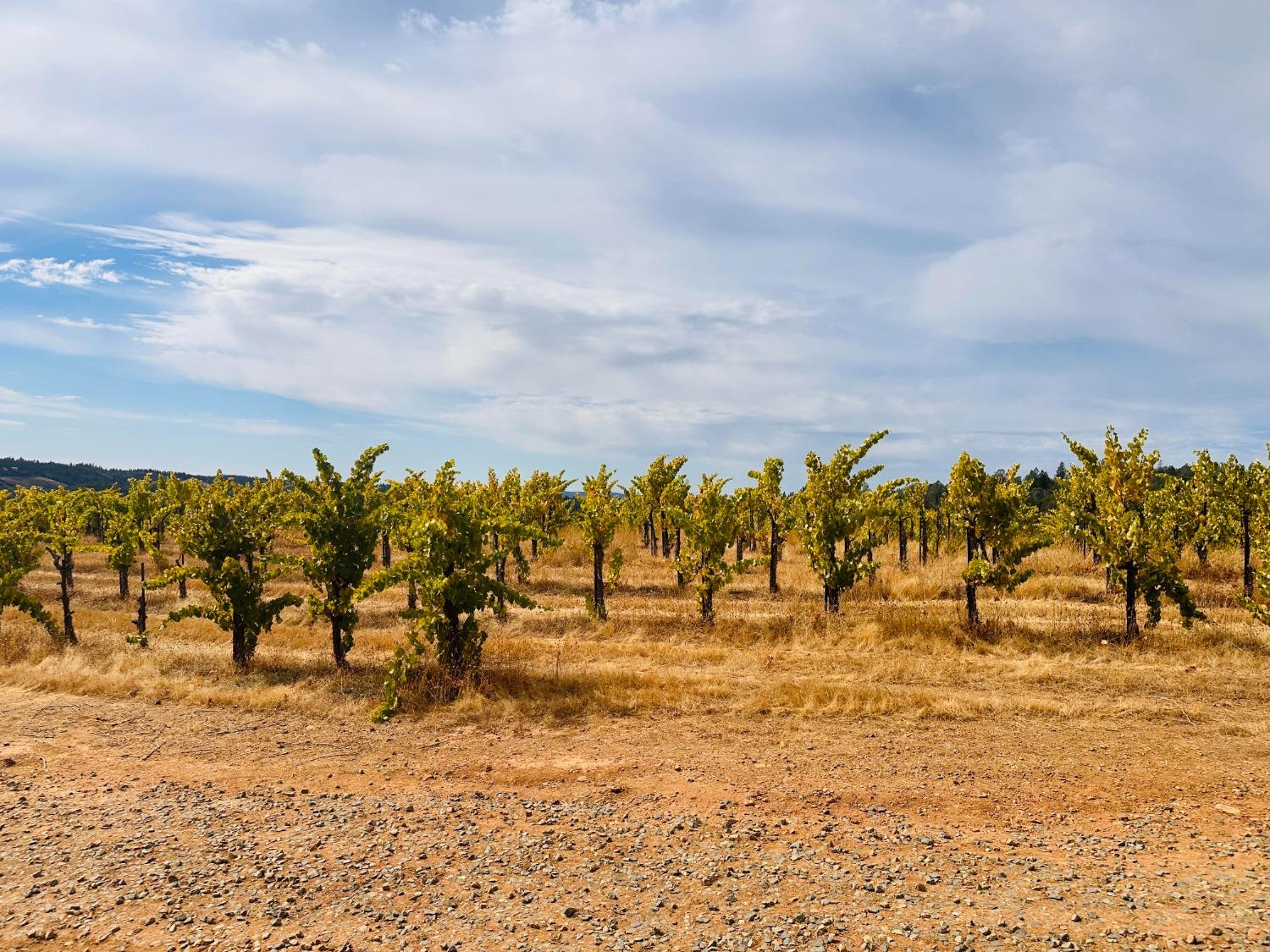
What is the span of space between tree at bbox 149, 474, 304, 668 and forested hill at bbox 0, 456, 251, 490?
14574cm

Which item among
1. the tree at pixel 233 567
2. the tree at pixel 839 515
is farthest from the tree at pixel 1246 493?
the tree at pixel 233 567

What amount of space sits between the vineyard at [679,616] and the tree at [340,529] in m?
0.06

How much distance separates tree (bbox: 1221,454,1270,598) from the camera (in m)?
26.8

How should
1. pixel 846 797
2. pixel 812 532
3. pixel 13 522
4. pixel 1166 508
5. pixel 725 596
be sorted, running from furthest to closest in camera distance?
pixel 1166 508 → pixel 725 596 → pixel 812 532 → pixel 13 522 → pixel 846 797

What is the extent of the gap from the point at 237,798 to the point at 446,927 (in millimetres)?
5027

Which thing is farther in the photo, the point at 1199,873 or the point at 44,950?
the point at 1199,873

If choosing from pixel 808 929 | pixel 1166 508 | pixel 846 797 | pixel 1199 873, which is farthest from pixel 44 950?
pixel 1166 508

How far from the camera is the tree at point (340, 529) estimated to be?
17.8 m

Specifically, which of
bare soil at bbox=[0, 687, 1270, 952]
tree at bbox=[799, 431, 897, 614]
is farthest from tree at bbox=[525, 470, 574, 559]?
bare soil at bbox=[0, 687, 1270, 952]

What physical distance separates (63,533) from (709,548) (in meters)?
21.2

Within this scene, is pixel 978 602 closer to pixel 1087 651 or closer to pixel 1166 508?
pixel 1087 651

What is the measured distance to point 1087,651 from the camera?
61.9 ft

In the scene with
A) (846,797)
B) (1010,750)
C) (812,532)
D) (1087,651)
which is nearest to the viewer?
(846,797)

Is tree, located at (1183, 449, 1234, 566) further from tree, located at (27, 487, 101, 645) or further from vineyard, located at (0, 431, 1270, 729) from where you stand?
tree, located at (27, 487, 101, 645)
